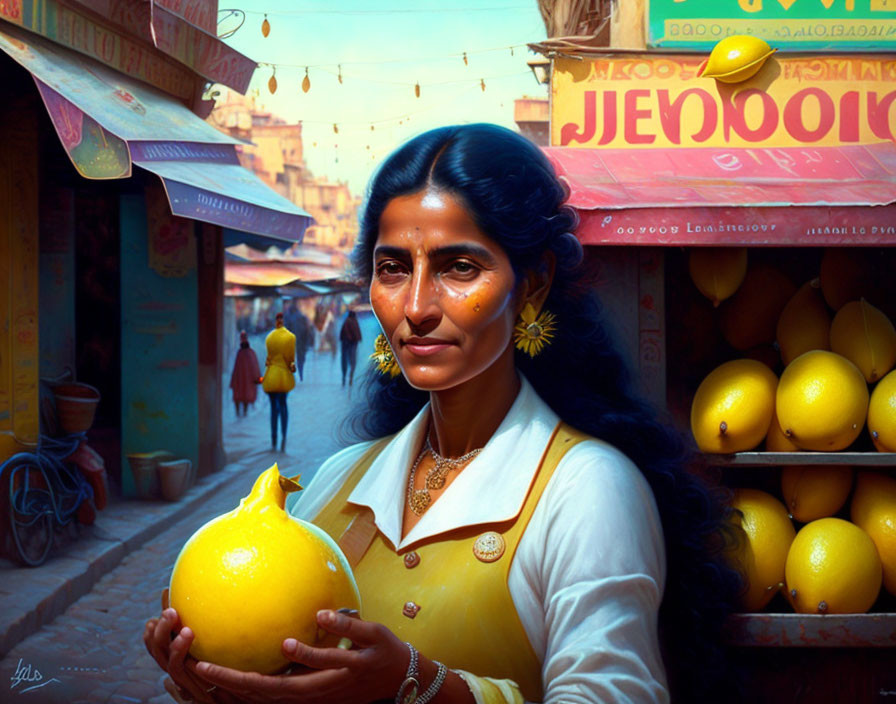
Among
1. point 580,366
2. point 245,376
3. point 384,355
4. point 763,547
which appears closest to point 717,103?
point 763,547

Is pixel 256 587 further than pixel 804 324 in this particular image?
No

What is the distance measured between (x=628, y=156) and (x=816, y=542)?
5.29 ft

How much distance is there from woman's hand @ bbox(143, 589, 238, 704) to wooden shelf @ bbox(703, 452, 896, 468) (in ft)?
5.09

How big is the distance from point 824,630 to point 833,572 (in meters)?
0.16

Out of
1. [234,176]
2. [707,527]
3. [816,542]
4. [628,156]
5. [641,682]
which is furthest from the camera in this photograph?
[234,176]

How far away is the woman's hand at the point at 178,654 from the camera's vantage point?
1.25 metres

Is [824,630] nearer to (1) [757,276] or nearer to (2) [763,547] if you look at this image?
(2) [763,547]

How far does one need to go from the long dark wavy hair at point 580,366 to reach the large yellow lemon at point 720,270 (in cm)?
86

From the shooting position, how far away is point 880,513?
2465mm

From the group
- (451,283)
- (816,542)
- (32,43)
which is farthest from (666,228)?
(32,43)

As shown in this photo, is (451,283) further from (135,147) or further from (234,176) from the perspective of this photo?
(234,176)

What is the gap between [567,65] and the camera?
4504 millimetres
